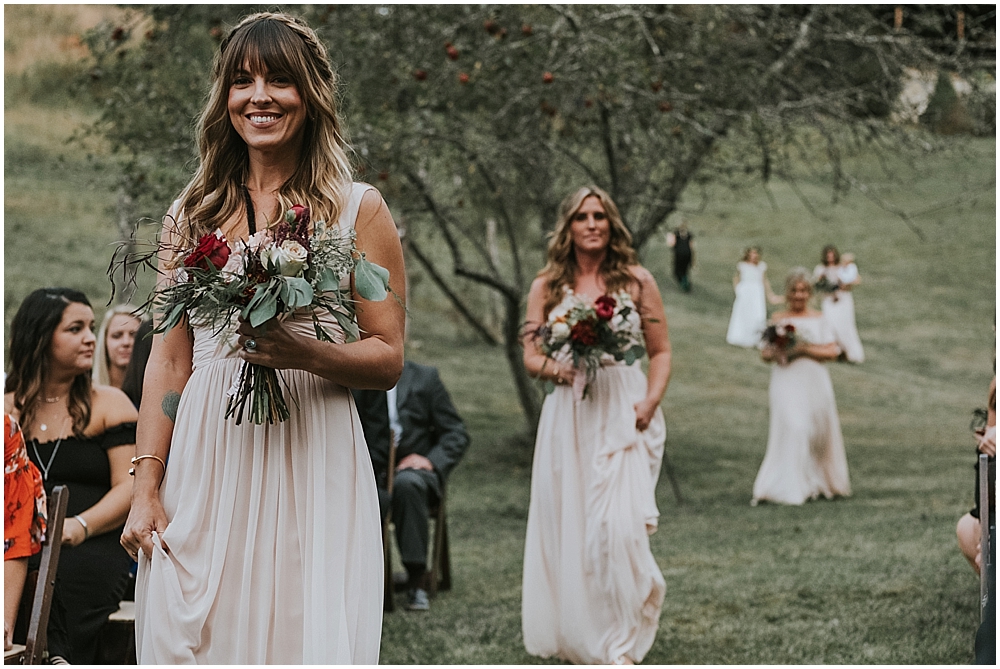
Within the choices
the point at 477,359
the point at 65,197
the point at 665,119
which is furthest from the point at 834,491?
the point at 65,197

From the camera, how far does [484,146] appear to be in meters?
12.7

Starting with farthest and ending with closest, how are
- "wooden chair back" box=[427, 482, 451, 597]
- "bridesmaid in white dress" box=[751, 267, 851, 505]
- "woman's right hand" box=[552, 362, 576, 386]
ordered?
"bridesmaid in white dress" box=[751, 267, 851, 505] → "wooden chair back" box=[427, 482, 451, 597] → "woman's right hand" box=[552, 362, 576, 386]

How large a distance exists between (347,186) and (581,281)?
407 centimetres

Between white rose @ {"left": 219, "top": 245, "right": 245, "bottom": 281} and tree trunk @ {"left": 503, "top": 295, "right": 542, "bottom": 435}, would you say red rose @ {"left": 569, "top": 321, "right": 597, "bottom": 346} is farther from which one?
tree trunk @ {"left": 503, "top": 295, "right": 542, "bottom": 435}

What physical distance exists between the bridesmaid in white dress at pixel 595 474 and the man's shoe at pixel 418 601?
1.58 metres

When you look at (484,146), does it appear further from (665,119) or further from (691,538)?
(691,538)

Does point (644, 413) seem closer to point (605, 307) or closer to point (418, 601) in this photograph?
point (605, 307)

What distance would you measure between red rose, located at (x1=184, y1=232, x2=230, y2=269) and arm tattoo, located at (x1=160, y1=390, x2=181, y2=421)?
18.7 inches

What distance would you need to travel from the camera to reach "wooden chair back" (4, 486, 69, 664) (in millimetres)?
4285

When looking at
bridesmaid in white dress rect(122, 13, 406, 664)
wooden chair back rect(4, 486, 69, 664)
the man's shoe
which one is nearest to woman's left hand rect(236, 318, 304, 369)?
bridesmaid in white dress rect(122, 13, 406, 664)

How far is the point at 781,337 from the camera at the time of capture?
13.7m

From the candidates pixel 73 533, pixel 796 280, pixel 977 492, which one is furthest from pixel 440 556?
pixel 796 280

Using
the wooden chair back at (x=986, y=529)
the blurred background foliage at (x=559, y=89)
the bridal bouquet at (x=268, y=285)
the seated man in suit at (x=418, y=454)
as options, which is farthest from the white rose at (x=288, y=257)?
the blurred background foliage at (x=559, y=89)

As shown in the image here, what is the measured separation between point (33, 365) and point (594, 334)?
2949 millimetres
